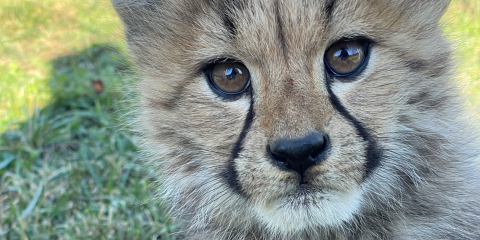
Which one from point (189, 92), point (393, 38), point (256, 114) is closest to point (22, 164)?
point (189, 92)

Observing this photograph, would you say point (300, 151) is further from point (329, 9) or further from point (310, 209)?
point (329, 9)

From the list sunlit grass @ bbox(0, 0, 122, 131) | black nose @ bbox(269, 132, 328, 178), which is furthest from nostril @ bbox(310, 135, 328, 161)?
sunlit grass @ bbox(0, 0, 122, 131)

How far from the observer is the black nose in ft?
5.74

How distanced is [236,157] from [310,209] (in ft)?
1.14

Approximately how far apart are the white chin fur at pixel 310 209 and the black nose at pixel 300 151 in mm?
141

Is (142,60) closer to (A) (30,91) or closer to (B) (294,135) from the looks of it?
(B) (294,135)

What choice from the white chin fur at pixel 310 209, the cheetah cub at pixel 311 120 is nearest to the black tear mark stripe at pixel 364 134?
the cheetah cub at pixel 311 120

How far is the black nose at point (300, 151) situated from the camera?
1749mm

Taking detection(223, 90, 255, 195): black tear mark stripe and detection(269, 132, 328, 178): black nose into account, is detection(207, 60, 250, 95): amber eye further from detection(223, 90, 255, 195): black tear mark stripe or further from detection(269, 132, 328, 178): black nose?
detection(269, 132, 328, 178): black nose

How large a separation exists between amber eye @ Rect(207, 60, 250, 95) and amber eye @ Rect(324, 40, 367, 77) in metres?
0.34

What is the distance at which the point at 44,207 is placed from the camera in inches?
136

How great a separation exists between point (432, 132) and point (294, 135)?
725 mm

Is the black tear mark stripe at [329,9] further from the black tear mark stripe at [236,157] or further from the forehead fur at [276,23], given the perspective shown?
the black tear mark stripe at [236,157]

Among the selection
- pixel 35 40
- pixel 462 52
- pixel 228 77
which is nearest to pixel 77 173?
pixel 228 77
